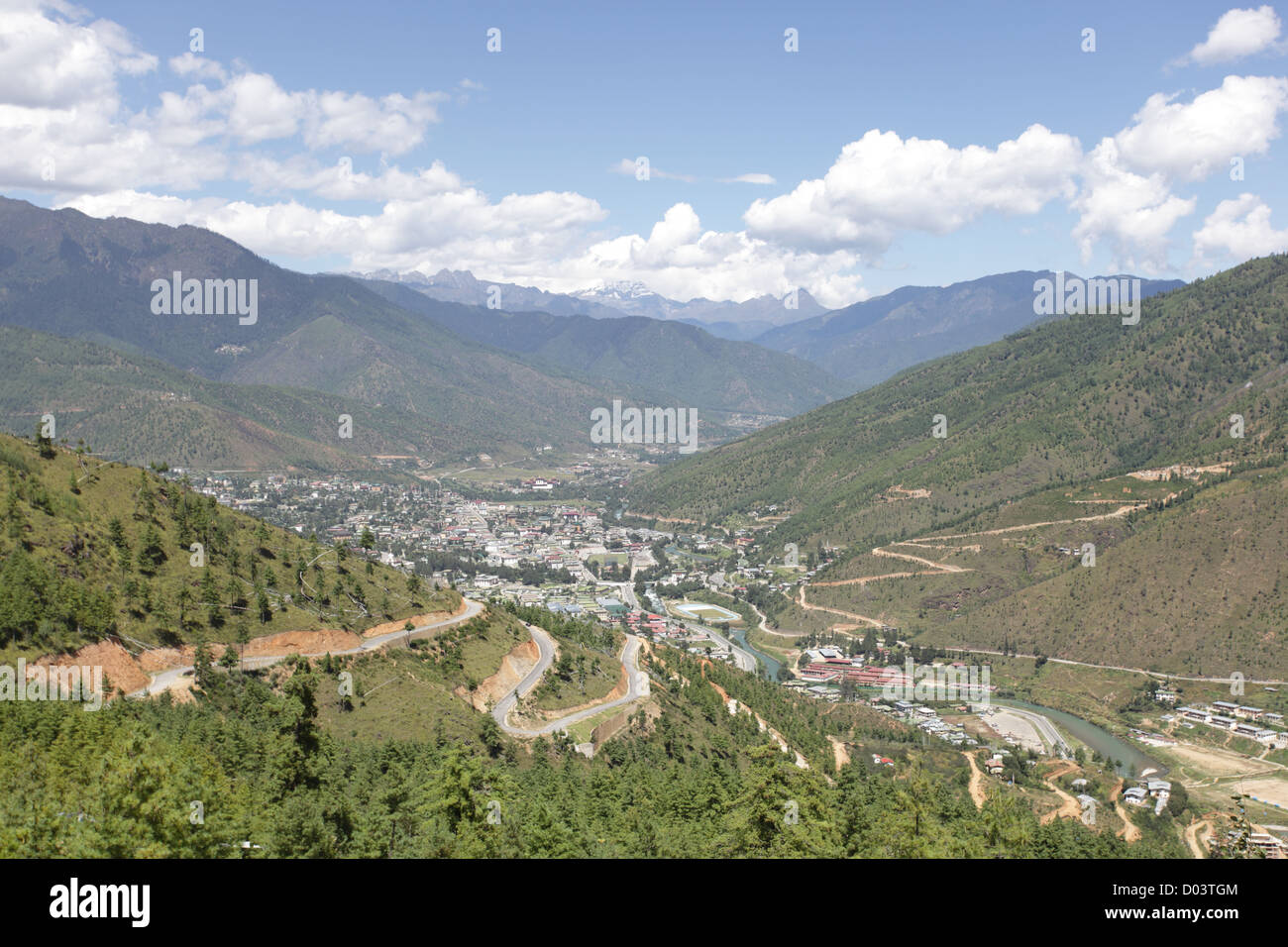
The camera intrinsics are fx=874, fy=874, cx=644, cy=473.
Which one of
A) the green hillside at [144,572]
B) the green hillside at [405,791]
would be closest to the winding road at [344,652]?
the green hillside at [405,791]

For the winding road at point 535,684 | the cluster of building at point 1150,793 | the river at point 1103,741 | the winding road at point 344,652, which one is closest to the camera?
the winding road at point 344,652

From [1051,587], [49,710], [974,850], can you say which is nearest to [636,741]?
[974,850]

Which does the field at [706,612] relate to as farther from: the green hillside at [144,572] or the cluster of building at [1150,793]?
the green hillside at [144,572]

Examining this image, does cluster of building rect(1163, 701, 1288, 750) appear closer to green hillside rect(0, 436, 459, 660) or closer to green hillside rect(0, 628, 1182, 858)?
green hillside rect(0, 628, 1182, 858)

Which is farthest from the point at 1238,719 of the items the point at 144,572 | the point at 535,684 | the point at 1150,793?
the point at 144,572

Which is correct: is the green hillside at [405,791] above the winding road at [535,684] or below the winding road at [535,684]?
above

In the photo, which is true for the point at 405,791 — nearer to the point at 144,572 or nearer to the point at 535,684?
the point at 535,684
